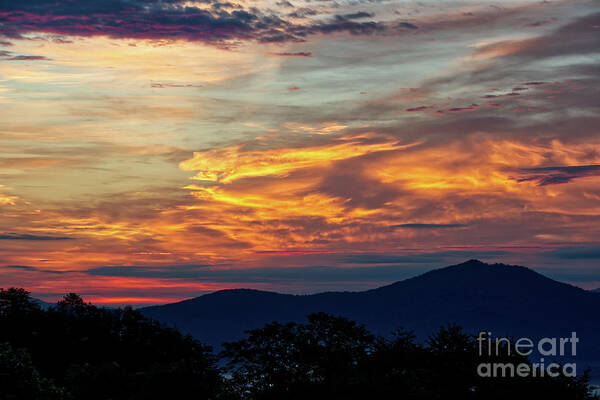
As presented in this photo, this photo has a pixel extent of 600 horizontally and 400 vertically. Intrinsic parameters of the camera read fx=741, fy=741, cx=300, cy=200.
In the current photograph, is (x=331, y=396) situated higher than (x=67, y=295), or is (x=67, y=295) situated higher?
(x=67, y=295)

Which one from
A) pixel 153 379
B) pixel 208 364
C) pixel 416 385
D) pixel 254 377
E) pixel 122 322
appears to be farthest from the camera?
pixel 122 322

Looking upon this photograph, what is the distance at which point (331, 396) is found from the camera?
5781 cm

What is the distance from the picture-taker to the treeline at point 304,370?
2340 inches

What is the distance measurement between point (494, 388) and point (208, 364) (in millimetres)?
33392

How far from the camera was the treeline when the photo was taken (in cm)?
5944

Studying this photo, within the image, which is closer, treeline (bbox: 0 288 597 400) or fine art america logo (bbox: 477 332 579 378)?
treeline (bbox: 0 288 597 400)

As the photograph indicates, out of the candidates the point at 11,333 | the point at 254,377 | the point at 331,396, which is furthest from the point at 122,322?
the point at 331,396

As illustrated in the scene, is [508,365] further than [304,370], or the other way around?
[304,370]

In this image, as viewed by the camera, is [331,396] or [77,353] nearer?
[331,396]

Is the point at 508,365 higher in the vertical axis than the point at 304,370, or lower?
higher

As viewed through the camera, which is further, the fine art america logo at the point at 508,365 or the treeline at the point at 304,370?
the fine art america logo at the point at 508,365

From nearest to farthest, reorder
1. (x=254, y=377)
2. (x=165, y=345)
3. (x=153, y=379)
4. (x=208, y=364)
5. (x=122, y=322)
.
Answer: (x=153, y=379) → (x=254, y=377) → (x=208, y=364) → (x=165, y=345) → (x=122, y=322)

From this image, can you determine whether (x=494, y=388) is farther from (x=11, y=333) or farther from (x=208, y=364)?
(x=11, y=333)

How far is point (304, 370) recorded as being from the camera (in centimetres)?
6756
